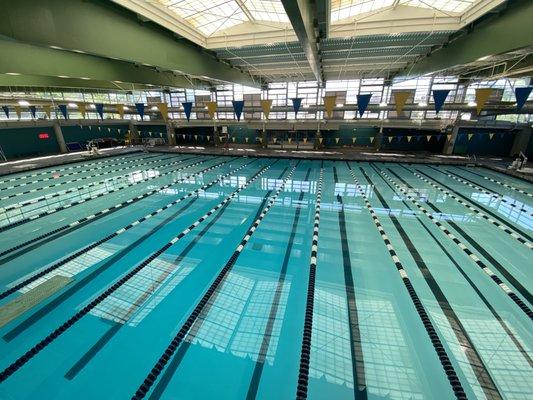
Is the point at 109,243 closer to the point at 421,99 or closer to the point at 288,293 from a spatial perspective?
the point at 288,293

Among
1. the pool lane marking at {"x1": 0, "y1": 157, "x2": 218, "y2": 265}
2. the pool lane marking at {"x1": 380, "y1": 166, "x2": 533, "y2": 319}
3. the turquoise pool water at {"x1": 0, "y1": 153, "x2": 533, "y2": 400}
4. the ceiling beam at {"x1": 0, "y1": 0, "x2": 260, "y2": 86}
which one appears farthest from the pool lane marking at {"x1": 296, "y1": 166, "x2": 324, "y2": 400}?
the pool lane marking at {"x1": 0, "y1": 157, "x2": 218, "y2": 265}

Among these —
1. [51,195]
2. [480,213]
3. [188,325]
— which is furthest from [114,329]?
[480,213]

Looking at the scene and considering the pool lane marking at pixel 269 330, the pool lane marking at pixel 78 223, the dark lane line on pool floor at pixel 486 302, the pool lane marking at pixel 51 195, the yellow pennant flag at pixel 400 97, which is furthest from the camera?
the yellow pennant flag at pixel 400 97

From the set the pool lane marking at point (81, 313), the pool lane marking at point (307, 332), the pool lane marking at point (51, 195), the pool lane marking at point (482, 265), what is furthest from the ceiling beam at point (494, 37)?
the pool lane marking at point (51, 195)

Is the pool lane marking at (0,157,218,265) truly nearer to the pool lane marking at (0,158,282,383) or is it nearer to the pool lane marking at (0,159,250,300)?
the pool lane marking at (0,159,250,300)

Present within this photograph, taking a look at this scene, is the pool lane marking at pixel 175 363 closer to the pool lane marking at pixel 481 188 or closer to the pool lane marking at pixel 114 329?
the pool lane marking at pixel 114 329

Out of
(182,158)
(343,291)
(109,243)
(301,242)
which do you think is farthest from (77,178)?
(343,291)

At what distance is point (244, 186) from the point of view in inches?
300

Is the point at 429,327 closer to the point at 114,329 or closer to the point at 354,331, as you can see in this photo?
the point at 354,331

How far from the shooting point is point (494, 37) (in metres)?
4.09

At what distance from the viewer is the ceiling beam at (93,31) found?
2537 millimetres

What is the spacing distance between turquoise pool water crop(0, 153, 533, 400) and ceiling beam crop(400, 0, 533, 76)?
3288 mm

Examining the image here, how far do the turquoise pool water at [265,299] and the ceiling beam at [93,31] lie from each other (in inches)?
119

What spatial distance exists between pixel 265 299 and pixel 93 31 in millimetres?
4347
